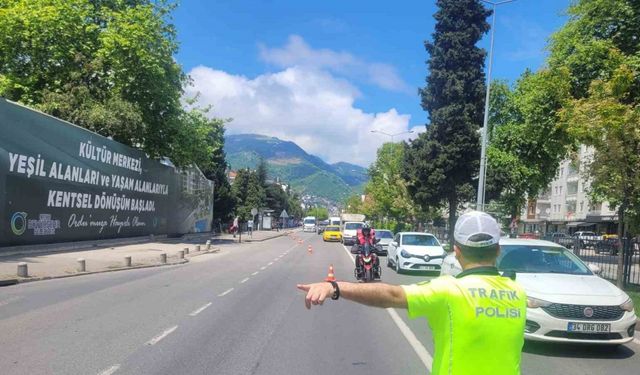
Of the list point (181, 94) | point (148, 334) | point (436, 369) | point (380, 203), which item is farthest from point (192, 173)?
point (436, 369)

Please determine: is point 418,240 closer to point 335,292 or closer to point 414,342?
point 414,342

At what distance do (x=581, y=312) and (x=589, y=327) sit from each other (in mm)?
215

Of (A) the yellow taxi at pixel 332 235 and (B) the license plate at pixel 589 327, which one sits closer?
(B) the license plate at pixel 589 327

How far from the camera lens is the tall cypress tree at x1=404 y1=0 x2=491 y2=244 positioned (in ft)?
126

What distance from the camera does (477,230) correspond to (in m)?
2.76

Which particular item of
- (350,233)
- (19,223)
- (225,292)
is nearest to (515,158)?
(350,233)

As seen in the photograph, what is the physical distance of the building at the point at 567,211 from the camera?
69688 millimetres

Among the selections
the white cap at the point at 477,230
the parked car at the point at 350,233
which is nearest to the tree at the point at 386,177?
the parked car at the point at 350,233

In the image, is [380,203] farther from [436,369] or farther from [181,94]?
[436,369]

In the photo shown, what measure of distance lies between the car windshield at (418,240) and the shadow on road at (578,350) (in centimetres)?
1314

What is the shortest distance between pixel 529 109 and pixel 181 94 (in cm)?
2223

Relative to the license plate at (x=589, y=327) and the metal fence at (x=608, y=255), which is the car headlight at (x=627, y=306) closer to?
the license plate at (x=589, y=327)

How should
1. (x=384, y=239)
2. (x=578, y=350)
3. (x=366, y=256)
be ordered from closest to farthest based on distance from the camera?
(x=578, y=350) → (x=366, y=256) → (x=384, y=239)

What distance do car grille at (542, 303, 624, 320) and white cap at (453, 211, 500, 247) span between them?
571 centimetres
